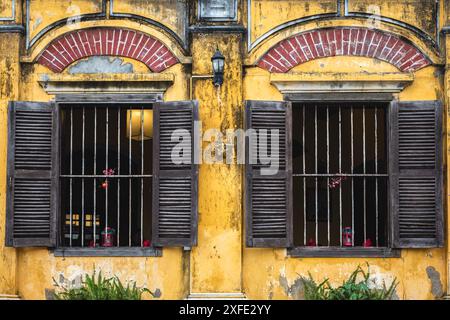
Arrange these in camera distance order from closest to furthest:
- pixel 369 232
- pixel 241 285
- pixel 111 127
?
pixel 241 285
pixel 369 232
pixel 111 127

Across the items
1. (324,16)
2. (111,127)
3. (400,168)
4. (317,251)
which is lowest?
(317,251)

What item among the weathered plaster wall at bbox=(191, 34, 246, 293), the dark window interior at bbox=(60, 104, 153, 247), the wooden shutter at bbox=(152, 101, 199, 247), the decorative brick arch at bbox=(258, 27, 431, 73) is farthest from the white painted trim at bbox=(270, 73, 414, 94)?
the dark window interior at bbox=(60, 104, 153, 247)

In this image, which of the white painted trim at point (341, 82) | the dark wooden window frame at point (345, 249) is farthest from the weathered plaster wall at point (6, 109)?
the dark wooden window frame at point (345, 249)

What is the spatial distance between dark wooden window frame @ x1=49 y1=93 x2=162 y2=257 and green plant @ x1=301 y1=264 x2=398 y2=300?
1.84 metres

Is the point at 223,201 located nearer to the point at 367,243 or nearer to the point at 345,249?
the point at 345,249

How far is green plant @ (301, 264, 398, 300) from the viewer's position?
891 centimetres

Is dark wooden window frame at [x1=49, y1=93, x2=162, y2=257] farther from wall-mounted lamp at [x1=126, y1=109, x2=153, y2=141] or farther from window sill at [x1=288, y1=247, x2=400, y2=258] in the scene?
wall-mounted lamp at [x1=126, y1=109, x2=153, y2=141]

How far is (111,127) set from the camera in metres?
12.2

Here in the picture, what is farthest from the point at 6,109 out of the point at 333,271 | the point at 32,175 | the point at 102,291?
the point at 333,271

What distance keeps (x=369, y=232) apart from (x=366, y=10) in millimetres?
3040

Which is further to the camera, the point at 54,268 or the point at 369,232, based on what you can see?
the point at 369,232

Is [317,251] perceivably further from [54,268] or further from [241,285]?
[54,268]

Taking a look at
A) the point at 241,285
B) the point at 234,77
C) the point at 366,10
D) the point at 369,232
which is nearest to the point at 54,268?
the point at 241,285

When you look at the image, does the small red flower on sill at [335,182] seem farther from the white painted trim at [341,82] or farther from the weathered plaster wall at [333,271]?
the white painted trim at [341,82]
